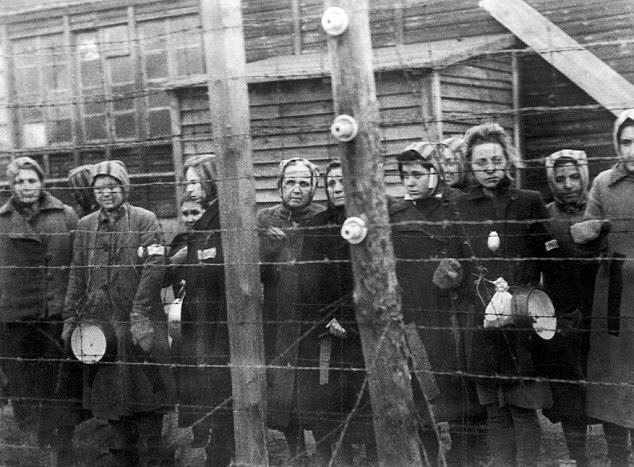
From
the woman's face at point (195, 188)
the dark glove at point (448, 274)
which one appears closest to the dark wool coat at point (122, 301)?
the woman's face at point (195, 188)

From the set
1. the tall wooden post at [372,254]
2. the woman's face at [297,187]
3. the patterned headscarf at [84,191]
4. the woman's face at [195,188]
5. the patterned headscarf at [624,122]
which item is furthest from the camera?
the patterned headscarf at [84,191]

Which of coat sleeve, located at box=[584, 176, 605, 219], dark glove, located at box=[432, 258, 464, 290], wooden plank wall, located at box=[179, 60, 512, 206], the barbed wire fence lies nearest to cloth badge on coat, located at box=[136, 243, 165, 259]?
the barbed wire fence

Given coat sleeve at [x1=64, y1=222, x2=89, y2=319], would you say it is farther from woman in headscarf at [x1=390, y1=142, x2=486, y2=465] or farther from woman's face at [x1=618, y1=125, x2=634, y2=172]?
woman's face at [x1=618, y1=125, x2=634, y2=172]

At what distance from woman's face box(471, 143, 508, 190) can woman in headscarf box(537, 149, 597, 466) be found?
8.5 inches

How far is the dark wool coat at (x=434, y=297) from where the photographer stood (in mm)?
4359

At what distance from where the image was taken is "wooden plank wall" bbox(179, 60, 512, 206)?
309 inches

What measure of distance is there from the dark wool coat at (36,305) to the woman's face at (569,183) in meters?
2.68

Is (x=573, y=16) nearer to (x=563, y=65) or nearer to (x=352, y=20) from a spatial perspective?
(x=563, y=65)

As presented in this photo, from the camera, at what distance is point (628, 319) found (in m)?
4.08

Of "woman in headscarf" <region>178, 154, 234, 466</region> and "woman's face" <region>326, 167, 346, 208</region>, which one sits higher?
"woman's face" <region>326, 167, 346, 208</region>

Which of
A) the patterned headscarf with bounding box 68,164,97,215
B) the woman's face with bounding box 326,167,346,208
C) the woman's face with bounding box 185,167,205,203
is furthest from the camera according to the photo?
the patterned headscarf with bounding box 68,164,97,215

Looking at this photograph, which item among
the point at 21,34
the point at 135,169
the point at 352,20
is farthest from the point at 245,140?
the point at 21,34

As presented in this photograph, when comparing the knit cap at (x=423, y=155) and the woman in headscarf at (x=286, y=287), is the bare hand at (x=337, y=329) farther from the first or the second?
the knit cap at (x=423, y=155)

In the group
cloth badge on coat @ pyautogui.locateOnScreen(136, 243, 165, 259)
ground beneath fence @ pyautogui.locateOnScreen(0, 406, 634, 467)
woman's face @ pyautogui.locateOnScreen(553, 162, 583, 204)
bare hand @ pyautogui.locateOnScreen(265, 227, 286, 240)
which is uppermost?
woman's face @ pyautogui.locateOnScreen(553, 162, 583, 204)
